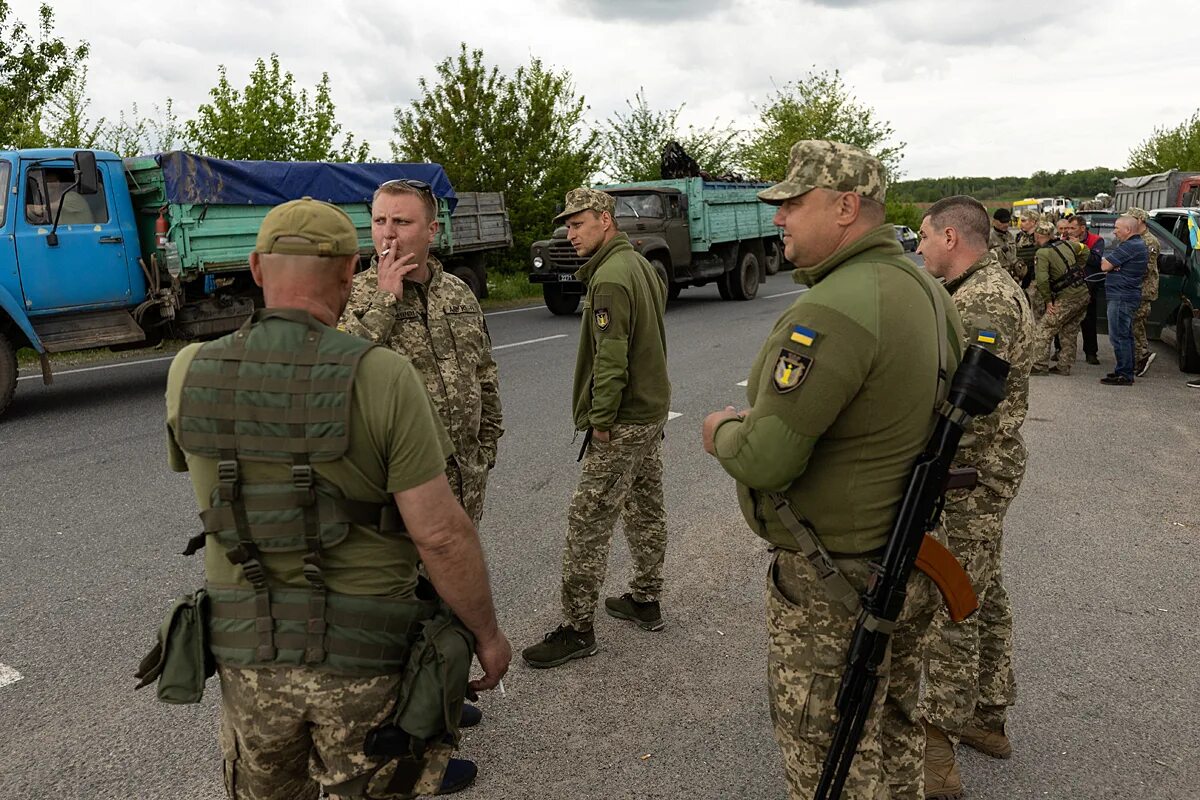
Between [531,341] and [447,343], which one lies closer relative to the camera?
[447,343]

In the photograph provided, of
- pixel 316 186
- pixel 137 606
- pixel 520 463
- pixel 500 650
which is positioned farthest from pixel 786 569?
pixel 316 186

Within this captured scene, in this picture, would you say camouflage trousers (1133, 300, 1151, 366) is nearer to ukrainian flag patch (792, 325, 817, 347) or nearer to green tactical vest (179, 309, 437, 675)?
A: ukrainian flag patch (792, 325, 817, 347)

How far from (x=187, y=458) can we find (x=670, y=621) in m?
2.67

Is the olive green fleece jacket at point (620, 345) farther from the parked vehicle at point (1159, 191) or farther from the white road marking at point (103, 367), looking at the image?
the parked vehicle at point (1159, 191)

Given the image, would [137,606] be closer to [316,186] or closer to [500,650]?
[500,650]

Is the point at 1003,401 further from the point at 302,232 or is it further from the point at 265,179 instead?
the point at 265,179

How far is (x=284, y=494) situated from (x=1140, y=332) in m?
10.5

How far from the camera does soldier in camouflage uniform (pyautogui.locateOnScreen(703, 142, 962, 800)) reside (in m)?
2.00

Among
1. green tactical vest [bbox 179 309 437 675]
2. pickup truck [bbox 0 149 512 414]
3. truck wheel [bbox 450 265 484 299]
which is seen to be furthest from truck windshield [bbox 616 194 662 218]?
green tactical vest [bbox 179 309 437 675]

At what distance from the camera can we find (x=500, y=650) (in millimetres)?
1994

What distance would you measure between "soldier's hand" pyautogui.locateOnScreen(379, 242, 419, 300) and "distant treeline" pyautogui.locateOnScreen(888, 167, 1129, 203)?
92.0 meters

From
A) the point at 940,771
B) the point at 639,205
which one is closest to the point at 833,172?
the point at 940,771

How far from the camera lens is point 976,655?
2.97 metres

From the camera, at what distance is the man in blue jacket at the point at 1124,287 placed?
9.41 meters
